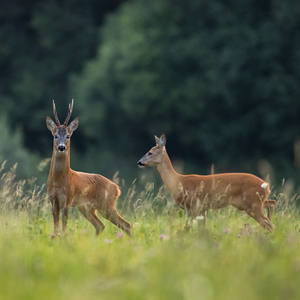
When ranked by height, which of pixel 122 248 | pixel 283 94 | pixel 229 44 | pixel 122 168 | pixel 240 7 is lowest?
pixel 122 168

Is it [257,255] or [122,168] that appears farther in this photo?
[122,168]

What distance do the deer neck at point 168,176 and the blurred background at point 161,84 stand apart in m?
6.42

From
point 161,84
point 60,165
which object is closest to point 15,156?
point 161,84

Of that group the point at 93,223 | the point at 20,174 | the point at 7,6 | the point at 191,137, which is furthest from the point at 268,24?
the point at 7,6

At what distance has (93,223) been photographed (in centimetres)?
637

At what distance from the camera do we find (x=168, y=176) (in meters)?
7.08

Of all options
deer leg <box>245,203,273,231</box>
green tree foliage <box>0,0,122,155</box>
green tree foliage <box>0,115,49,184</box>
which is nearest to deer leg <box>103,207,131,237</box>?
deer leg <box>245,203,273,231</box>

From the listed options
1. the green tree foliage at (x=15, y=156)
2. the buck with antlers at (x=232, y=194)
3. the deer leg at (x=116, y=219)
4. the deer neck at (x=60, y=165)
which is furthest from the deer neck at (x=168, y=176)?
the green tree foliage at (x=15, y=156)

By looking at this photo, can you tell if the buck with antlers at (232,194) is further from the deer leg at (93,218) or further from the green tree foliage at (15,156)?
the green tree foliage at (15,156)

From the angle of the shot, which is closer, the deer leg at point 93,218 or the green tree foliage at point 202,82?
the deer leg at point 93,218

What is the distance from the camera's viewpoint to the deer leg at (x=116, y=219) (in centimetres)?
602

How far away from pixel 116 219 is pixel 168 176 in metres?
1.11

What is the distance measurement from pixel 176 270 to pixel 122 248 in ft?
3.07

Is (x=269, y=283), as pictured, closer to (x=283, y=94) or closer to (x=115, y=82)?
(x=283, y=94)
